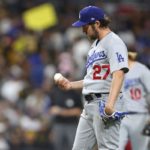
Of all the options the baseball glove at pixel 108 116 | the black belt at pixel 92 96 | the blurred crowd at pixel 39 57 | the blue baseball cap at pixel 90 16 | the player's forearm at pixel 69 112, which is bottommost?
the blurred crowd at pixel 39 57

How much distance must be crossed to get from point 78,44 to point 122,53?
27.7 feet

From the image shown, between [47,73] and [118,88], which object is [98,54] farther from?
[47,73]

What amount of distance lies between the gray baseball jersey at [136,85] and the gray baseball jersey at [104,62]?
2.30 meters

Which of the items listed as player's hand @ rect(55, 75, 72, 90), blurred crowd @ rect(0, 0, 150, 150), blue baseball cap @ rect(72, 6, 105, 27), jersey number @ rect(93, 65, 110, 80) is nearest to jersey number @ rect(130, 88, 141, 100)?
blurred crowd @ rect(0, 0, 150, 150)

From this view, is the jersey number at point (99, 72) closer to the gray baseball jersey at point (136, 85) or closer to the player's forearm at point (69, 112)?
the gray baseball jersey at point (136, 85)

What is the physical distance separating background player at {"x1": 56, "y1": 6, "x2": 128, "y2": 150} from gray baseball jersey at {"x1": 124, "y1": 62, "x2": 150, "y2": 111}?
2248mm

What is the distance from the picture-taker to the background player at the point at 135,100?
10.9 m

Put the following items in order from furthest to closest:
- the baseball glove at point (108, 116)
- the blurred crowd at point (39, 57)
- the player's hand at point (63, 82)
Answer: the blurred crowd at point (39, 57) < the player's hand at point (63, 82) < the baseball glove at point (108, 116)

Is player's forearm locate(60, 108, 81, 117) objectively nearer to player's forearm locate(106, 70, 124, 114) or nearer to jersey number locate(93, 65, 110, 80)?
jersey number locate(93, 65, 110, 80)

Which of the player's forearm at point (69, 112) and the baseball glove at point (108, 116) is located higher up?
the baseball glove at point (108, 116)

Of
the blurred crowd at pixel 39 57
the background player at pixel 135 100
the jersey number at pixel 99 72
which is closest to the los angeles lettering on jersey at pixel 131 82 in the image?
the background player at pixel 135 100

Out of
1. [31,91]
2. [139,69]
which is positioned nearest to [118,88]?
[139,69]

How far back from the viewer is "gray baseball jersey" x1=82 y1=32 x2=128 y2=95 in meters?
8.41

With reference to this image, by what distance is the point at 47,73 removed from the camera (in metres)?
16.4
